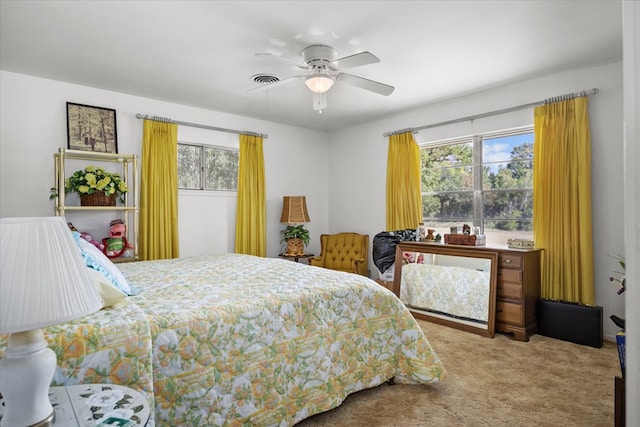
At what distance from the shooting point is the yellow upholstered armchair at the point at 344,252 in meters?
5.05

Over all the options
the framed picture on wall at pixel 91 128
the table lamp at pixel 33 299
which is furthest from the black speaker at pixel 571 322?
the framed picture on wall at pixel 91 128

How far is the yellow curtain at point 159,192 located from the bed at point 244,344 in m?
1.41

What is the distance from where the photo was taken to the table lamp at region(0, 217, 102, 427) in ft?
2.53

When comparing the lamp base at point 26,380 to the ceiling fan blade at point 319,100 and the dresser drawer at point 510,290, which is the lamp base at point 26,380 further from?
the dresser drawer at point 510,290

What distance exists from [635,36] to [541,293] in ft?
10.3

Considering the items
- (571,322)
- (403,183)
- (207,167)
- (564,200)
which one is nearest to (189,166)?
(207,167)

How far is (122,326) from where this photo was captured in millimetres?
1415

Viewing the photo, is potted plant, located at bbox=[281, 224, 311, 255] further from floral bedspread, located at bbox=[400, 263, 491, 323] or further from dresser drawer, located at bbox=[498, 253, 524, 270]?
dresser drawer, located at bbox=[498, 253, 524, 270]

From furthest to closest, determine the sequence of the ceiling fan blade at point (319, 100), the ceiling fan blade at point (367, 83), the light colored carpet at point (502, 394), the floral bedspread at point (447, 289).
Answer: the floral bedspread at point (447, 289) → the ceiling fan blade at point (319, 100) → the ceiling fan blade at point (367, 83) → the light colored carpet at point (502, 394)

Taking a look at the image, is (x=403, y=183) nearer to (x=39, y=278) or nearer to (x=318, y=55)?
(x=318, y=55)

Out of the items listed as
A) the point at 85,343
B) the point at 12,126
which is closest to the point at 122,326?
the point at 85,343

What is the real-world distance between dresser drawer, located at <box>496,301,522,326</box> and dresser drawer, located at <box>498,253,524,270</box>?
359mm

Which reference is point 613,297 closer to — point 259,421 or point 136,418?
point 259,421

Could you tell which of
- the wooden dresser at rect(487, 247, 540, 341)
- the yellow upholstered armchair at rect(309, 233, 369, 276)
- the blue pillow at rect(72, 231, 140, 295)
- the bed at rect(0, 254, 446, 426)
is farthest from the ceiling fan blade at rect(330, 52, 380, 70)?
the yellow upholstered armchair at rect(309, 233, 369, 276)
